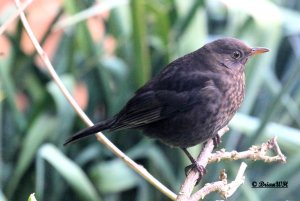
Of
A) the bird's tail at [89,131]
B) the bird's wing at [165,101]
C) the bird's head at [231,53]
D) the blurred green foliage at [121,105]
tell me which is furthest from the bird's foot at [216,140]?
the blurred green foliage at [121,105]

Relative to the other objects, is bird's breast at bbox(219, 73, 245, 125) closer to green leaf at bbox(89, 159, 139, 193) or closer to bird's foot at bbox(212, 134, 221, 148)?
bird's foot at bbox(212, 134, 221, 148)

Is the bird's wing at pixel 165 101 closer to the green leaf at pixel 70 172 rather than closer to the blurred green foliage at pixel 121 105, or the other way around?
the blurred green foliage at pixel 121 105

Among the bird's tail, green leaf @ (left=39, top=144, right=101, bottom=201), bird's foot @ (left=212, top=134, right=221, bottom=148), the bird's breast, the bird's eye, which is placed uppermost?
the bird's eye

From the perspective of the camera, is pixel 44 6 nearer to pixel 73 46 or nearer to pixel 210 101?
pixel 73 46

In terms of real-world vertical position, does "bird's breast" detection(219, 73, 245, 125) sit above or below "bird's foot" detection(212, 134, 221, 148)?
above

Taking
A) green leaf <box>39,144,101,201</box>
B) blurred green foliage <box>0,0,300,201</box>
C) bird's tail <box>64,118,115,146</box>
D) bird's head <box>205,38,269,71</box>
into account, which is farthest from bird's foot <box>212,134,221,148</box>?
green leaf <box>39,144,101,201</box>

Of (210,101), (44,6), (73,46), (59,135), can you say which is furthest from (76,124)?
(44,6)

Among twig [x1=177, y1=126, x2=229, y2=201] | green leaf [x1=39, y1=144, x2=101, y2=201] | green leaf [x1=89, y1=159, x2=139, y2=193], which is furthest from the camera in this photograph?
green leaf [x1=89, y1=159, x2=139, y2=193]

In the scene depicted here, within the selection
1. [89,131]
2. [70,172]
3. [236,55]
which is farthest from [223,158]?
[70,172]
